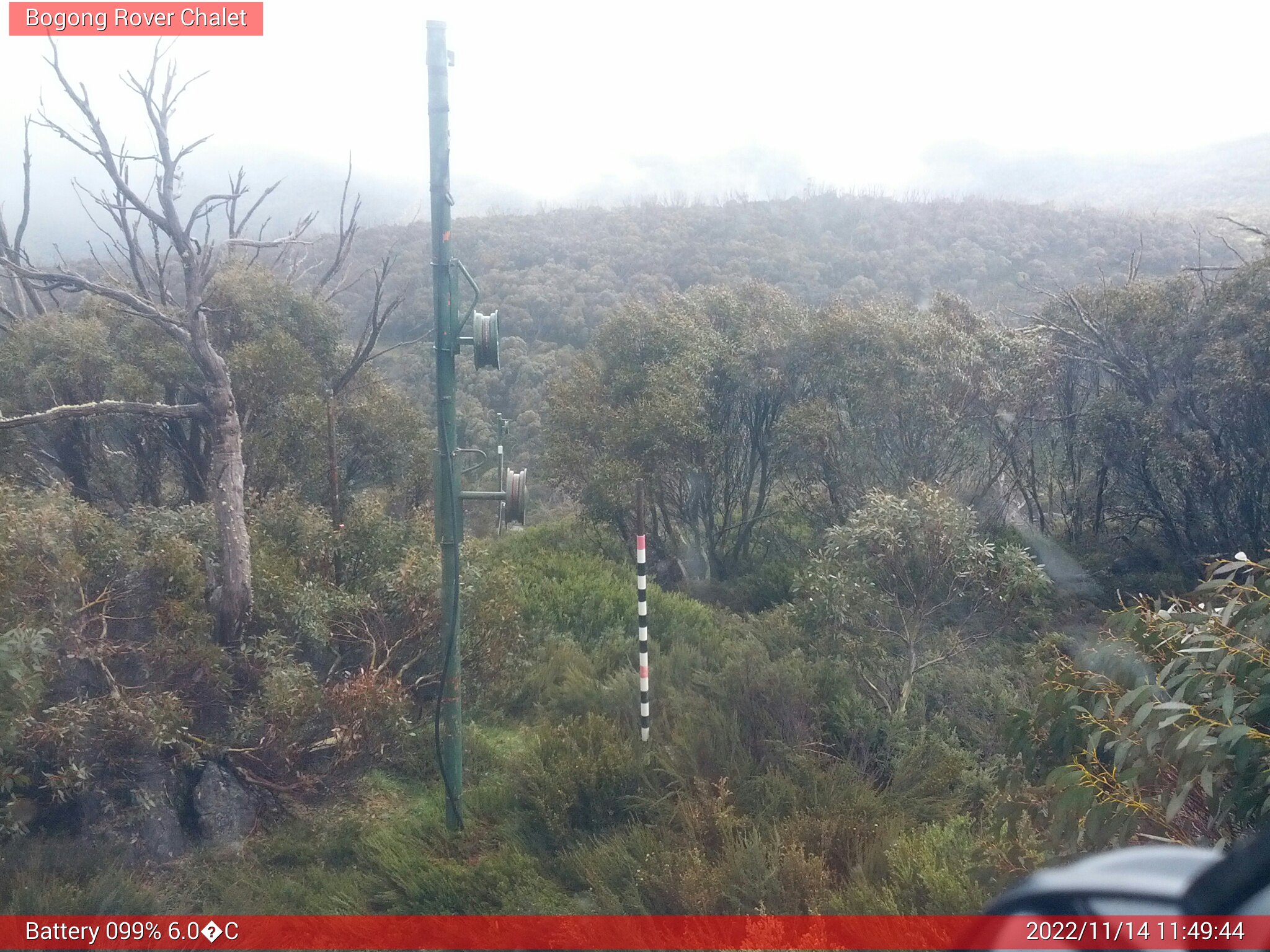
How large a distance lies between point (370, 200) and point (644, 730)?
10.8 m

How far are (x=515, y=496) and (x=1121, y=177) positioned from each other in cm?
3219

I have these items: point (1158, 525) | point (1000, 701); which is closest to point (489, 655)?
point (1000, 701)

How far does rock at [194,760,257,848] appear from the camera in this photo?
17.5 ft

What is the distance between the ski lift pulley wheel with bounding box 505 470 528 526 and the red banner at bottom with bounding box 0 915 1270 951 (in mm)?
2150

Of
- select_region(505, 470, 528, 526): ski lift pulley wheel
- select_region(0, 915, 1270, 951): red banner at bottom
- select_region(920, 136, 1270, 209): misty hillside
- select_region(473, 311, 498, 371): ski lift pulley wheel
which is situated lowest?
select_region(0, 915, 1270, 951): red banner at bottom

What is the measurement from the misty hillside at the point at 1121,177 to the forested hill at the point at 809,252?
1.05 metres

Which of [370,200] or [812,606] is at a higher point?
[370,200]

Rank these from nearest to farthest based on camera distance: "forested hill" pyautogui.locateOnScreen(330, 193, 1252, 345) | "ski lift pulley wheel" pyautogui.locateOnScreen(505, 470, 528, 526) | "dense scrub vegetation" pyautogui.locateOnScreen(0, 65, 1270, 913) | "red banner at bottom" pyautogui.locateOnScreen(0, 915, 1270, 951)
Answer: "red banner at bottom" pyautogui.locateOnScreen(0, 915, 1270, 951) → "dense scrub vegetation" pyautogui.locateOnScreen(0, 65, 1270, 913) → "ski lift pulley wheel" pyautogui.locateOnScreen(505, 470, 528, 526) → "forested hill" pyautogui.locateOnScreen(330, 193, 1252, 345)

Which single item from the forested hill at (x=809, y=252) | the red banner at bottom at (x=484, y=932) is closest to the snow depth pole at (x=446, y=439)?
the red banner at bottom at (x=484, y=932)

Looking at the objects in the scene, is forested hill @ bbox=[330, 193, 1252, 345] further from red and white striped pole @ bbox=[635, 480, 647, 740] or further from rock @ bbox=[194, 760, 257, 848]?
rock @ bbox=[194, 760, 257, 848]

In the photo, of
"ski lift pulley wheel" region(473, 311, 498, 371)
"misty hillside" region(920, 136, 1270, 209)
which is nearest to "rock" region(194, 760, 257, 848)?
"ski lift pulley wheel" region(473, 311, 498, 371)

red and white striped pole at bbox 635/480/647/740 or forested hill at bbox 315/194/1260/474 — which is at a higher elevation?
forested hill at bbox 315/194/1260/474

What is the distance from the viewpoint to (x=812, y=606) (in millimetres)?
6844

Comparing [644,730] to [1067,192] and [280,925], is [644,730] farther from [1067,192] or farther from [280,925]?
[1067,192]
